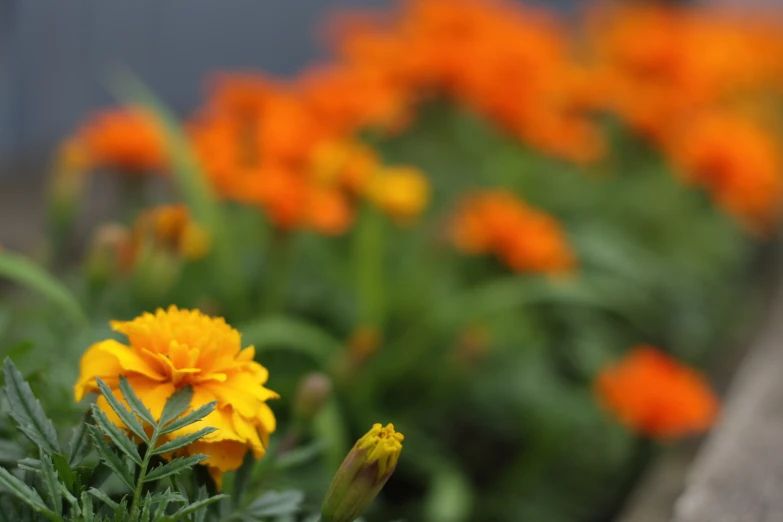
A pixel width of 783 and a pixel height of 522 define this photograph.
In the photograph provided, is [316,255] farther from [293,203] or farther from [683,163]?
[683,163]

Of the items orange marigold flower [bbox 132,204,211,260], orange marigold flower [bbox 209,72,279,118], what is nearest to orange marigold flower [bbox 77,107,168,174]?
orange marigold flower [bbox 209,72,279,118]

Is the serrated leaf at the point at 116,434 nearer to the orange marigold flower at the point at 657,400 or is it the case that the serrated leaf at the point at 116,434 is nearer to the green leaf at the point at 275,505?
the green leaf at the point at 275,505

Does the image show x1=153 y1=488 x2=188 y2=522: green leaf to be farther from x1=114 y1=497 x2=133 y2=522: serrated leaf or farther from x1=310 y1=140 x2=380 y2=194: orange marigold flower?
x1=310 y1=140 x2=380 y2=194: orange marigold flower

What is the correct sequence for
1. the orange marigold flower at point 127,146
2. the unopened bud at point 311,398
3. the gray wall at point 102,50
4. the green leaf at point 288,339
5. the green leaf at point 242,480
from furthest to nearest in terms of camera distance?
the gray wall at point 102,50, the orange marigold flower at point 127,146, the green leaf at point 288,339, the unopened bud at point 311,398, the green leaf at point 242,480

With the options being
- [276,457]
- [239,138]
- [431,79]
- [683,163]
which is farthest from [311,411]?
[683,163]

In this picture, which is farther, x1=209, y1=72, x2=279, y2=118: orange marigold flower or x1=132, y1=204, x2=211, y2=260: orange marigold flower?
x1=209, y1=72, x2=279, y2=118: orange marigold flower

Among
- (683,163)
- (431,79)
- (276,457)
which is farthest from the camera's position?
(683,163)

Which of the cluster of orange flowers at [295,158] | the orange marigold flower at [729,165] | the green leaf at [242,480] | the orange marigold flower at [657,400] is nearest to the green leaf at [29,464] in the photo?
the green leaf at [242,480]

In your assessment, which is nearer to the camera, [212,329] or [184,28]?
[212,329]
